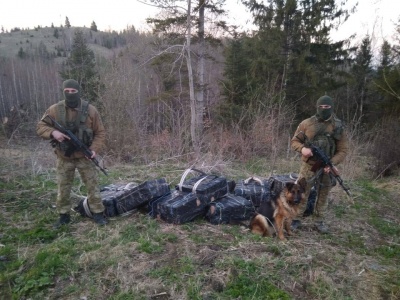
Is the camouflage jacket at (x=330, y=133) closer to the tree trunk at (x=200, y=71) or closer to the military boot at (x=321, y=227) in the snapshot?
the military boot at (x=321, y=227)

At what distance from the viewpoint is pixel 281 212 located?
14.3 feet

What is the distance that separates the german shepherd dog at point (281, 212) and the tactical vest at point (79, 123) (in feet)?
9.15

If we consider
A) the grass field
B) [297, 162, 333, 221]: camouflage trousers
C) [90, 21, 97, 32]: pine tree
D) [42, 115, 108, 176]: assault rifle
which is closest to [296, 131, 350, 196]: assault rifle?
[297, 162, 333, 221]: camouflage trousers

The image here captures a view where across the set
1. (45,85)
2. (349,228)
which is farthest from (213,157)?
(45,85)

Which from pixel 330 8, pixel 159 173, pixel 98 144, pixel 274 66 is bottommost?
pixel 159 173

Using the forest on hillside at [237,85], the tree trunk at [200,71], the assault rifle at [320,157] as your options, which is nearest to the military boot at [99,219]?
the assault rifle at [320,157]

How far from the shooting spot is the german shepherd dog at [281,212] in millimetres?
4293

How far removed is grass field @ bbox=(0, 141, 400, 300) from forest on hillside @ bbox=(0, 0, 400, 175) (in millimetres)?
4850

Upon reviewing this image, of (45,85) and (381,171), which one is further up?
(45,85)

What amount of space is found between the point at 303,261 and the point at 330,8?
15.7m

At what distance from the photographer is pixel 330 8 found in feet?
50.8

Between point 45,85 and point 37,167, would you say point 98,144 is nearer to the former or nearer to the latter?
point 37,167

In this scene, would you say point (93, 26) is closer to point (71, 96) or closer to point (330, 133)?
point (71, 96)

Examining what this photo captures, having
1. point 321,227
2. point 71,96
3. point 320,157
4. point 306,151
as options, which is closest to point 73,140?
point 71,96
